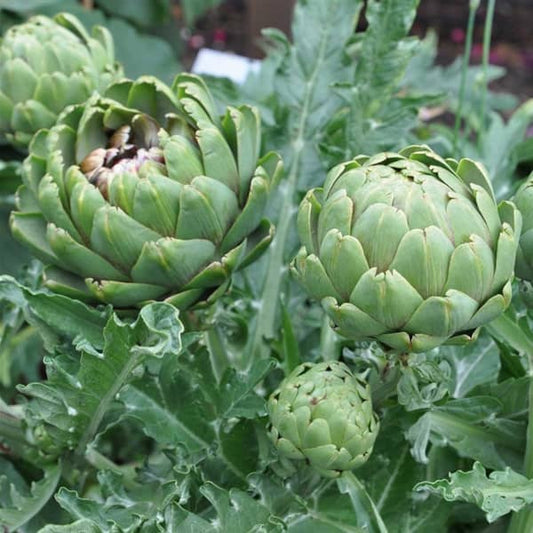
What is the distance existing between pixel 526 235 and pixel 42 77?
357 mm

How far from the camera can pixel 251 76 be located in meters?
1.01

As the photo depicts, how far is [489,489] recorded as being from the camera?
0.47m

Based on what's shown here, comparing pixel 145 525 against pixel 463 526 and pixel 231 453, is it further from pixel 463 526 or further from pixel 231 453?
pixel 463 526

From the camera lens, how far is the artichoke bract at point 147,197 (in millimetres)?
498

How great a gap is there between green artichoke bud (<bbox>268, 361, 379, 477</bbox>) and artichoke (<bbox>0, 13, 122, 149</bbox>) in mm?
297

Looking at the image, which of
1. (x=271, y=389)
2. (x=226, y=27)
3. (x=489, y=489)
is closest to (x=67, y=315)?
(x=271, y=389)

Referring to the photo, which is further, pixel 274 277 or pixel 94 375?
pixel 274 277

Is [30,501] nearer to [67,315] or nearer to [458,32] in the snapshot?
[67,315]

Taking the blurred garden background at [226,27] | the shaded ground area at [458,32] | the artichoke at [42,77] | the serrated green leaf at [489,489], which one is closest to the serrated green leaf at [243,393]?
the serrated green leaf at [489,489]

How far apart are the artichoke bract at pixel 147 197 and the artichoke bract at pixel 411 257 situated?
8cm

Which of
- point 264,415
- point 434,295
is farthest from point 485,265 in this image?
point 264,415

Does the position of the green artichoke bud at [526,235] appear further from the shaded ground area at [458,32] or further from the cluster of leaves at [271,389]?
the shaded ground area at [458,32]

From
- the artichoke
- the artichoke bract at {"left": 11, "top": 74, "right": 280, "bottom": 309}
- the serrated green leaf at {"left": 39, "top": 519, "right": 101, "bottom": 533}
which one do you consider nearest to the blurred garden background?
the artichoke

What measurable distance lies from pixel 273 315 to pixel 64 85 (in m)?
0.22
